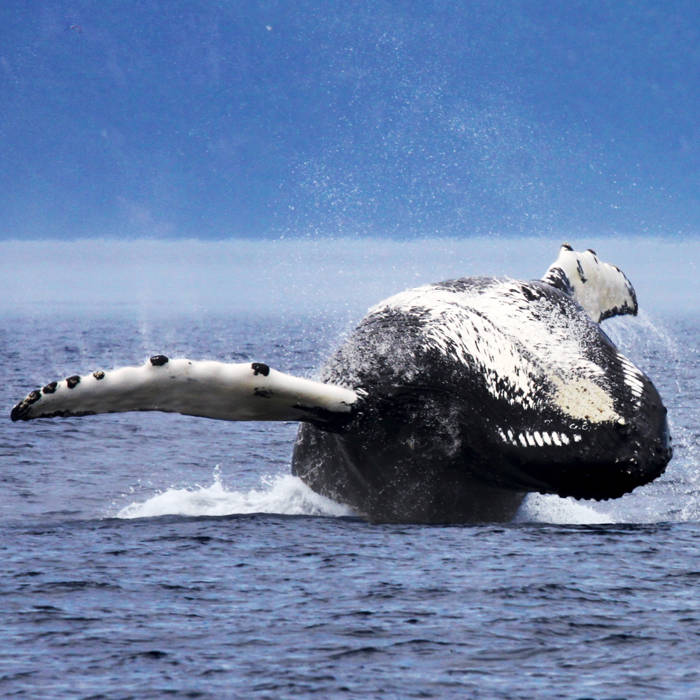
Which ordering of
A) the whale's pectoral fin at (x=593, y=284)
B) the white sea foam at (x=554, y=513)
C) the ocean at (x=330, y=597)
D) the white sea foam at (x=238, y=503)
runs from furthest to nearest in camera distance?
1. the whale's pectoral fin at (x=593, y=284)
2. the white sea foam at (x=238, y=503)
3. the white sea foam at (x=554, y=513)
4. the ocean at (x=330, y=597)

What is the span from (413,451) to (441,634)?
3.13 m

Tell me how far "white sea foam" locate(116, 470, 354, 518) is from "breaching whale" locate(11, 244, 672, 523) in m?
0.18

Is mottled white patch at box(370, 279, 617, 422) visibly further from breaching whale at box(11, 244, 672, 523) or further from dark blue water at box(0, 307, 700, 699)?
dark blue water at box(0, 307, 700, 699)

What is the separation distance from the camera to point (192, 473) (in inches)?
695

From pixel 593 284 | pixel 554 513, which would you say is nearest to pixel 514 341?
pixel 554 513

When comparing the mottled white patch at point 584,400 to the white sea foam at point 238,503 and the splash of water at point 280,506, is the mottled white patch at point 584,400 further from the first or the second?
the white sea foam at point 238,503

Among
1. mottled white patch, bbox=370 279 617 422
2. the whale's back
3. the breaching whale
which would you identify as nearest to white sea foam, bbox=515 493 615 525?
the breaching whale

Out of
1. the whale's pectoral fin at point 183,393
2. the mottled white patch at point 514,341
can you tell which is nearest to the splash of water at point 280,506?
the mottled white patch at point 514,341

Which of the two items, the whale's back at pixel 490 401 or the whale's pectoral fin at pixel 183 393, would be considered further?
the whale's back at pixel 490 401

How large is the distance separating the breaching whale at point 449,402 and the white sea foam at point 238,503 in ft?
0.58

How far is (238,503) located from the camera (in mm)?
14141

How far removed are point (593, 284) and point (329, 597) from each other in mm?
6484

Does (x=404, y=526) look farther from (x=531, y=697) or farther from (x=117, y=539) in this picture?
(x=531, y=697)

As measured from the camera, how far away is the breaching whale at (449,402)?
35.4 ft
